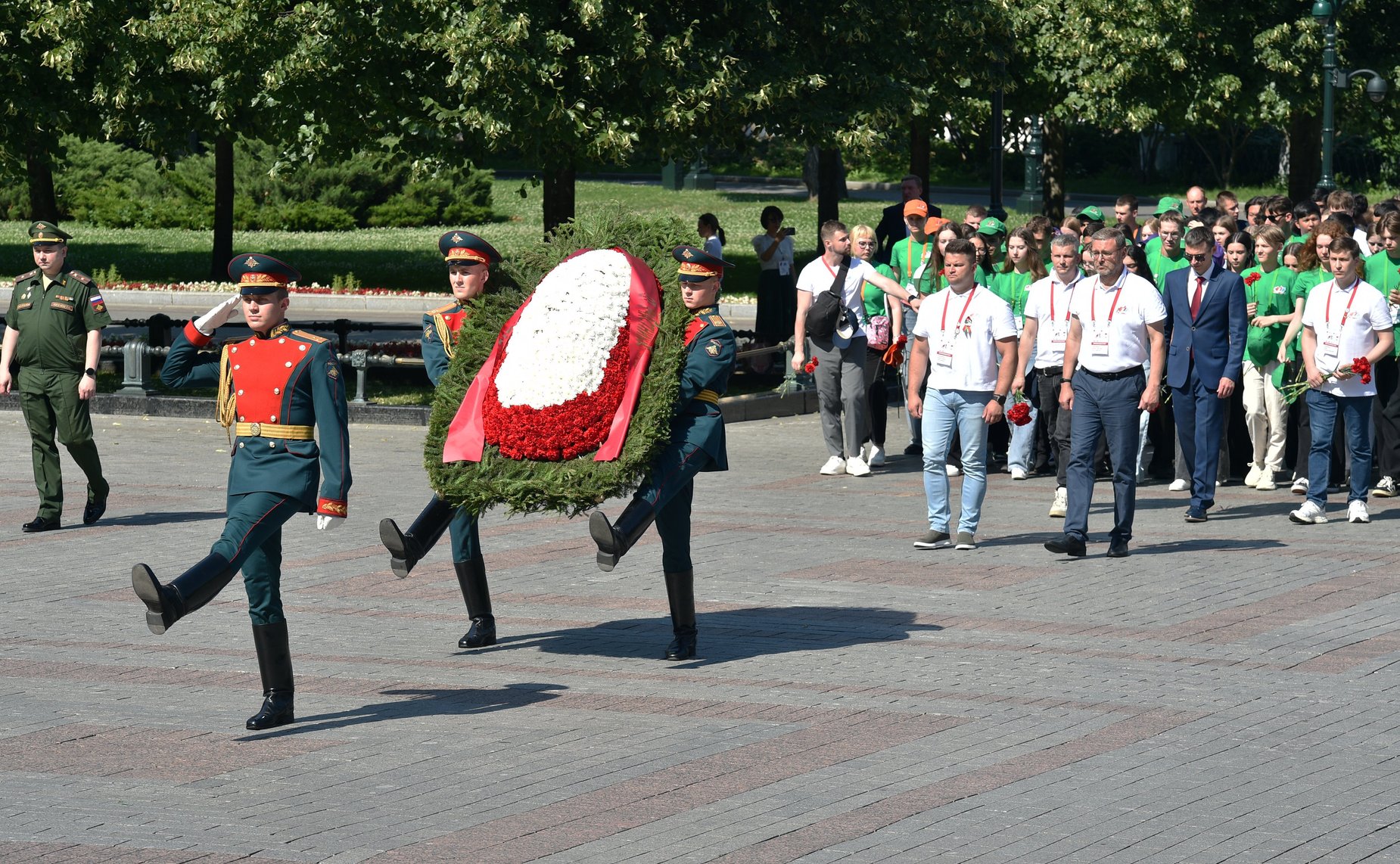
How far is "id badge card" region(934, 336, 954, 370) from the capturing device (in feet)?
38.9

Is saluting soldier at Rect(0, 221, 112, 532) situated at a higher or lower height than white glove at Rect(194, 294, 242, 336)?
lower

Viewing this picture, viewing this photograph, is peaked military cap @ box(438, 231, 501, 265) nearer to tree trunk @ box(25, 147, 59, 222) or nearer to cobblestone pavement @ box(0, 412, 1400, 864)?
cobblestone pavement @ box(0, 412, 1400, 864)

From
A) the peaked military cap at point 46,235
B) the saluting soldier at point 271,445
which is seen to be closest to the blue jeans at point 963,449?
the saluting soldier at point 271,445

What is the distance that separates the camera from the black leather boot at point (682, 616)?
28.6ft

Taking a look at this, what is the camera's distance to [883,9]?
21891 mm

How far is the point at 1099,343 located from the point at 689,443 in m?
3.97

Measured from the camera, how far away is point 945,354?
39.0ft

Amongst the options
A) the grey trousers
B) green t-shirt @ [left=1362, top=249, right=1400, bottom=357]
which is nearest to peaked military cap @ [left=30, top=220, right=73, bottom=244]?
the grey trousers

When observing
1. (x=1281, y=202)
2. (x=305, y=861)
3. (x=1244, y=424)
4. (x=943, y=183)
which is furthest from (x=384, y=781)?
(x=943, y=183)

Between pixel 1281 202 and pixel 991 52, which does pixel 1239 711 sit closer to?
pixel 1281 202

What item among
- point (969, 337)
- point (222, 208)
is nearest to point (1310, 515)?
point (969, 337)

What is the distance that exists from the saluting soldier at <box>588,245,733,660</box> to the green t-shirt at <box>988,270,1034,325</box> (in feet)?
20.9

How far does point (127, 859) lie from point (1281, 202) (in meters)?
14.7

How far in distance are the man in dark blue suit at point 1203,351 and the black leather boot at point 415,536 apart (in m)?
5.95
